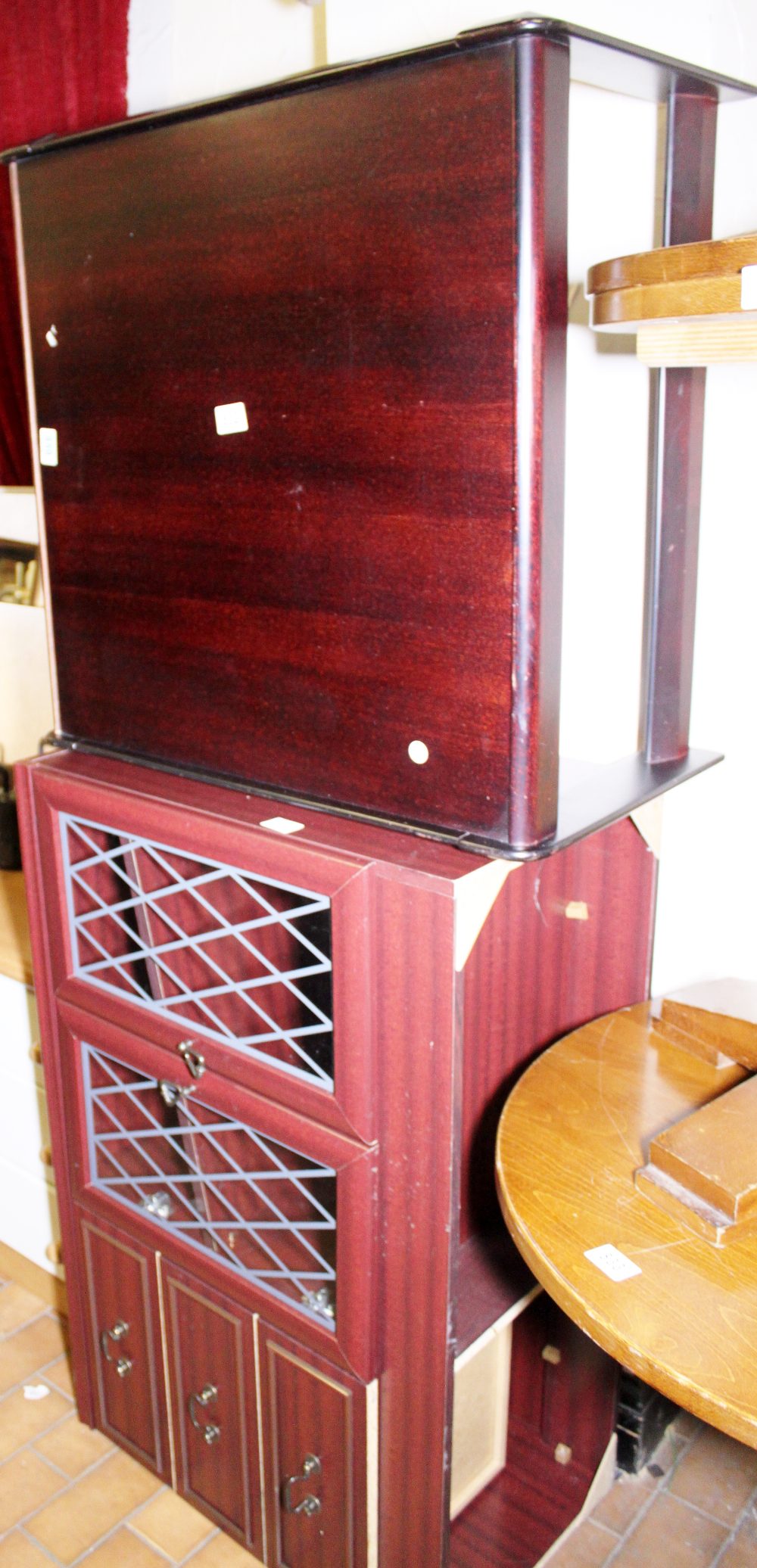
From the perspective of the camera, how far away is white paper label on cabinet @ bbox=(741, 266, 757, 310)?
3.62ft

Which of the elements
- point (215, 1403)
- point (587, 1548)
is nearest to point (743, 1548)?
point (587, 1548)

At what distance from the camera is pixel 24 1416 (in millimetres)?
2211

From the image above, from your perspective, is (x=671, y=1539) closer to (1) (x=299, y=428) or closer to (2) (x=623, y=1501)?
(2) (x=623, y=1501)

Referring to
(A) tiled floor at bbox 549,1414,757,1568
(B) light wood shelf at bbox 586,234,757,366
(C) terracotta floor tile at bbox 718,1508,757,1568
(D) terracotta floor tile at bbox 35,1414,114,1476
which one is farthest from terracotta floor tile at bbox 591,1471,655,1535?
(B) light wood shelf at bbox 586,234,757,366

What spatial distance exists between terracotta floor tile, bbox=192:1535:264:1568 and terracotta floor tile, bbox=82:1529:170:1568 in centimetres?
6

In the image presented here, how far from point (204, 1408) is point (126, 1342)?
0.19m

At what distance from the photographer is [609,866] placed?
1.71m

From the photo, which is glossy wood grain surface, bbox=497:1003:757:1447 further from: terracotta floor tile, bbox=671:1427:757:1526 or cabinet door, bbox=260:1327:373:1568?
terracotta floor tile, bbox=671:1427:757:1526

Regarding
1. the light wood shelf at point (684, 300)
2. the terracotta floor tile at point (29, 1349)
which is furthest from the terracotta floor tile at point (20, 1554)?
the light wood shelf at point (684, 300)

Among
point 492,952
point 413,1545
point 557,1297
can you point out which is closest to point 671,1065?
point 492,952

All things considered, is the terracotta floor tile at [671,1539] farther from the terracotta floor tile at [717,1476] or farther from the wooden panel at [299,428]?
the wooden panel at [299,428]

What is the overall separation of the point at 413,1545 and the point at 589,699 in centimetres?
113

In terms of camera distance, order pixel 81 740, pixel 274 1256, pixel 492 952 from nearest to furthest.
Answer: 1. pixel 492 952
2. pixel 274 1256
3. pixel 81 740

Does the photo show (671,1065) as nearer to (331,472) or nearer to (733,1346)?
(733,1346)
